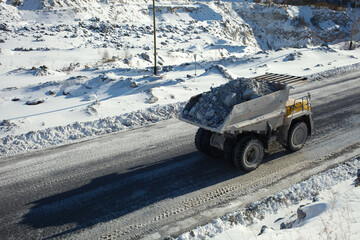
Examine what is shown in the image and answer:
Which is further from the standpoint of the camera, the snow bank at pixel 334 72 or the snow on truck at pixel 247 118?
the snow bank at pixel 334 72

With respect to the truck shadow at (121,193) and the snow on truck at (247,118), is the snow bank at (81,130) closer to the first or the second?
the truck shadow at (121,193)

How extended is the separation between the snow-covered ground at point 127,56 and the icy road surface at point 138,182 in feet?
5.23

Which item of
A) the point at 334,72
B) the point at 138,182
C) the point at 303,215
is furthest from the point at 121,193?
the point at 334,72

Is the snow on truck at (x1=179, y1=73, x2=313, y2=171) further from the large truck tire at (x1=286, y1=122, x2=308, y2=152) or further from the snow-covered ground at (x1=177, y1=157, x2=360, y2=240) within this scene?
the snow-covered ground at (x1=177, y1=157, x2=360, y2=240)

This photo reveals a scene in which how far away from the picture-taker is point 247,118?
23.0ft

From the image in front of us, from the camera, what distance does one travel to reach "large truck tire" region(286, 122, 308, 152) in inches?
313

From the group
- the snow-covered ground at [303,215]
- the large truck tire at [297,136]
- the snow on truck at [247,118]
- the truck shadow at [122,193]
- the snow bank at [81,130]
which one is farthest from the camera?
the snow bank at [81,130]

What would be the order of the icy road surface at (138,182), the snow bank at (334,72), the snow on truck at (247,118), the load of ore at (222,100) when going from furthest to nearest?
the snow bank at (334,72), the load of ore at (222,100), the snow on truck at (247,118), the icy road surface at (138,182)

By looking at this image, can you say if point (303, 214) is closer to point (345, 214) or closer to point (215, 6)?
point (345, 214)

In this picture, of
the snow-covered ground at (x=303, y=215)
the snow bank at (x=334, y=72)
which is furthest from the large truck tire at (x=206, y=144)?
the snow bank at (x=334, y=72)

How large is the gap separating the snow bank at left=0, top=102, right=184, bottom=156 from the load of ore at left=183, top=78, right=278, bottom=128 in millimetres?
3730

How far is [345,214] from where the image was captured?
192 inches

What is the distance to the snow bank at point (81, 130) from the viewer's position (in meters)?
9.46

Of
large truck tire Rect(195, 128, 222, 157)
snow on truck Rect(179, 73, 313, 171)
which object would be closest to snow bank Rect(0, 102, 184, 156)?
large truck tire Rect(195, 128, 222, 157)
